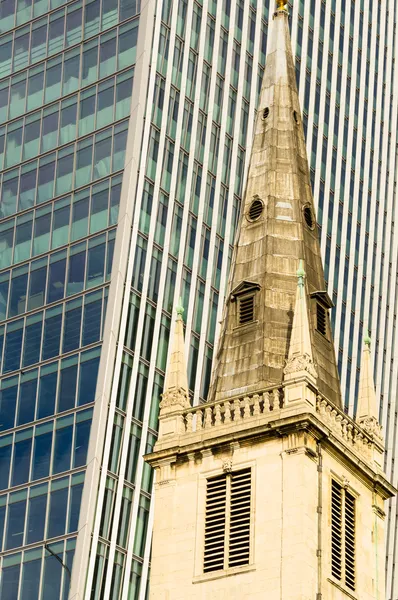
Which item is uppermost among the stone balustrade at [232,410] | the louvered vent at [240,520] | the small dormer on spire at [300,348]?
the small dormer on spire at [300,348]

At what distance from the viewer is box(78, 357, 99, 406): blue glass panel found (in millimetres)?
86625

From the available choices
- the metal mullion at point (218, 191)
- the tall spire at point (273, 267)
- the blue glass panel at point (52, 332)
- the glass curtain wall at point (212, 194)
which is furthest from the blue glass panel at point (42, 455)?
the tall spire at point (273, 267)

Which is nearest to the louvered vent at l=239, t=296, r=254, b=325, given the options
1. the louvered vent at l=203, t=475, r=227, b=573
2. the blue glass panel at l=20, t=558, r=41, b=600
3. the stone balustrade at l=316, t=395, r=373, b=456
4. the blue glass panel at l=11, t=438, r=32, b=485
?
the stone balustrade at l=316, t=395, r=373, b=456

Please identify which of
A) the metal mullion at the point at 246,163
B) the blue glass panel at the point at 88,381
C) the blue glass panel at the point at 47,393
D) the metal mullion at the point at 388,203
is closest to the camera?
the blue glass panel at the point at 88,381

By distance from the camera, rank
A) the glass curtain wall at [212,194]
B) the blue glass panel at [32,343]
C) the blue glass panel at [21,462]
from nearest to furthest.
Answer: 1. the glass curtain wall at [212,194]
2. the blue glass panel at [21,462]
3. the blue glass panel at [32,343]

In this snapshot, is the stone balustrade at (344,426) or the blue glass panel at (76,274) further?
the blue glass panel at (76,274)

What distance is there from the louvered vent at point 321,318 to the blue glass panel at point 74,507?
1875 centimetres

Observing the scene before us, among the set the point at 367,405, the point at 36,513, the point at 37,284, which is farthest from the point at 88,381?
the point at 367,405

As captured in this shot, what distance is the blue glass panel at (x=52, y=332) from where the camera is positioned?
295 ft

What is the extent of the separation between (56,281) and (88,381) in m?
7.09

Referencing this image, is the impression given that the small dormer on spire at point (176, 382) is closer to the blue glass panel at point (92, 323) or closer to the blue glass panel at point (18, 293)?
the blue glass panel at point (92, 323)

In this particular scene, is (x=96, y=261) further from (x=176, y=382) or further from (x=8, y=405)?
(x=176, y=382)

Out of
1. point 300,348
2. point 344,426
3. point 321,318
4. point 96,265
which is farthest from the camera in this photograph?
point 96,265

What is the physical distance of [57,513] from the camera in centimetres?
8506
